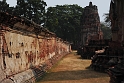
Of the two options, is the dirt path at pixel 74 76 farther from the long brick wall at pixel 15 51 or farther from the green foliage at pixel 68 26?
the green foliage at pixel 68 26

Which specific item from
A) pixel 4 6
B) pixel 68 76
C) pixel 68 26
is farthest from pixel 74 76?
pixel 68 26

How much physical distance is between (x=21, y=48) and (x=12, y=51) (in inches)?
29.5

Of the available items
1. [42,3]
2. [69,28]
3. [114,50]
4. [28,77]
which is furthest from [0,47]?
[69,28]

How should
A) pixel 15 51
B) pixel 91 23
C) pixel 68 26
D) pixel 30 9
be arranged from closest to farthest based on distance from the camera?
pixel 15 51 → pixel 91 23 → pixel 30 9 → pixel 68 26

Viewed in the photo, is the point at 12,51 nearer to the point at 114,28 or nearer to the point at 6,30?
the point at 6,30

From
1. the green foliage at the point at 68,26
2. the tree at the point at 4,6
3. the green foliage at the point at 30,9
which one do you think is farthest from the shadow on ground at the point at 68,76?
the green foliage at the point at 68,26

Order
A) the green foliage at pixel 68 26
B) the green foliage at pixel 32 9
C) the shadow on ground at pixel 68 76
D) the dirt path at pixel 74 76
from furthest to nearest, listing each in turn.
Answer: the green foliage at pixel 68 26 → the green foliage at pixel 32 9 → the shadow on ground at pixel 68 76 → the dirt path at pixel 74 76

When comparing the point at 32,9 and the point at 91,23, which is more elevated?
the point at 32,9

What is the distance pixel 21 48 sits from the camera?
5.31 m

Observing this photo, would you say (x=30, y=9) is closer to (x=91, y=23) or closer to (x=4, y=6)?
(x=4, y=6)

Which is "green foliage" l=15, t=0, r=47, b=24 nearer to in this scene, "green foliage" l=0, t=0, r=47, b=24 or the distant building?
"green foliage" l=0, t=0, r=47, b=24

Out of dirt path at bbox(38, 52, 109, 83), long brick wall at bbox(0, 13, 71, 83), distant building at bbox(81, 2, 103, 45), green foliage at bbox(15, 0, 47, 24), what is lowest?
dirt path at bbox(38, 52, 109, 83)

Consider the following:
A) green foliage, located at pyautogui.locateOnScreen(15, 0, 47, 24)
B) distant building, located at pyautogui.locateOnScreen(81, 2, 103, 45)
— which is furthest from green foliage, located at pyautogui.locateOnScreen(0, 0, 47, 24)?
distant building, located at pyautogui.locateOnScreen(81, 2, 103, 45)

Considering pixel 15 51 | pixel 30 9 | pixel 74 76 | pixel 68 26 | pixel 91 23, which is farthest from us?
pixel 68 26
